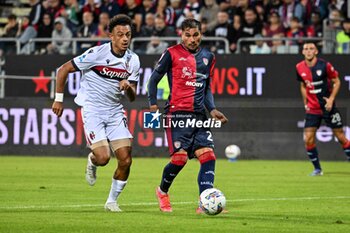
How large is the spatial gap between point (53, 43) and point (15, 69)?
127 cm

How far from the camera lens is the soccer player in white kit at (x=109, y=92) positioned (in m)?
12.0

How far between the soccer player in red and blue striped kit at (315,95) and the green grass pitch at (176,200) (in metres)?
0.74

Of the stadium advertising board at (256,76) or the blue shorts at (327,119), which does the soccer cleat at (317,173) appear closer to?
the blue shorts at (327,119)

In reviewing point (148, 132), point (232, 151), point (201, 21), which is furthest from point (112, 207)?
point (201, 21)

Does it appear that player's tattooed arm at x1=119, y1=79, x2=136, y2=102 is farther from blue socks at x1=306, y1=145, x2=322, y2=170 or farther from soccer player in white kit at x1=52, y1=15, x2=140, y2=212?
blue socks at x1=306, y1=145, x2=322, y2=170

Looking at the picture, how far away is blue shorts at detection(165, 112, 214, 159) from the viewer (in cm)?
1189

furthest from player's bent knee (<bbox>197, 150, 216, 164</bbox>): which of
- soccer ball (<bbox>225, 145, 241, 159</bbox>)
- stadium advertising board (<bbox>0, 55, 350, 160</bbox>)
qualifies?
stadium advertising board (<bbox>0, 55, 350, 160</bbox>)

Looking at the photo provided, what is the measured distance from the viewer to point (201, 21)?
25328 millimetres

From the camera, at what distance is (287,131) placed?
2380cm

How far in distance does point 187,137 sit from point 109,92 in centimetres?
115

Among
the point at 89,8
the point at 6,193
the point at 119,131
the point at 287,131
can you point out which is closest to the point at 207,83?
the point at 119,131

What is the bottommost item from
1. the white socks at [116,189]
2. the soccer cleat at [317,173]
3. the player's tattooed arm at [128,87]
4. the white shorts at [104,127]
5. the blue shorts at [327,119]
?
the soccer cleat at [317,173]
